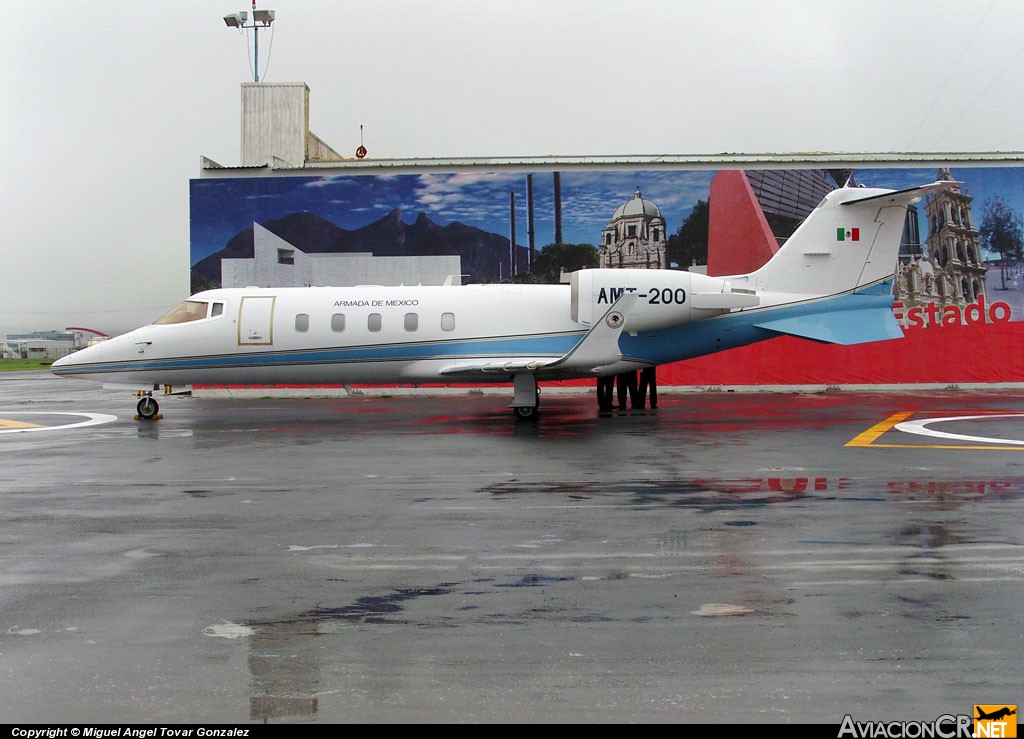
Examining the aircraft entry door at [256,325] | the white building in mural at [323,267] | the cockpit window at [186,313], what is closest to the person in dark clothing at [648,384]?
the aircraft entry door at [256,325]

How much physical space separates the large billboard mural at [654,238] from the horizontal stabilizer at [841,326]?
360 inches

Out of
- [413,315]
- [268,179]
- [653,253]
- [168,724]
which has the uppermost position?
[268,179]

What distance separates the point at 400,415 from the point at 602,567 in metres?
15.3

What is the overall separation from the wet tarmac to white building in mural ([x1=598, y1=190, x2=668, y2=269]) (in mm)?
16890

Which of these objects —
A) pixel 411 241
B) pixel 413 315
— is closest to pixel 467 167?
pixel 411 241

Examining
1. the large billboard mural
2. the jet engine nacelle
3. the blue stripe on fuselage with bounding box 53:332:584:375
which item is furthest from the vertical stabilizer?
the large billboard mural

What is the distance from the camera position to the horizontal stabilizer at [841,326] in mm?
20203

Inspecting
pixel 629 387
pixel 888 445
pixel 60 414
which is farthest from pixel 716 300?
pixel 60 414

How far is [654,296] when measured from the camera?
1962 centimetres

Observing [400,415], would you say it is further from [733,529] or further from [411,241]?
[733,529]

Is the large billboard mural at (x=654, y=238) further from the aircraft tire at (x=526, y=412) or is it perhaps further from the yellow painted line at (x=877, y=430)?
the aircraft tire at (x=526, y=412)

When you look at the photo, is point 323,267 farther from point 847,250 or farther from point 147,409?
point 847,250

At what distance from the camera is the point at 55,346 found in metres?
130

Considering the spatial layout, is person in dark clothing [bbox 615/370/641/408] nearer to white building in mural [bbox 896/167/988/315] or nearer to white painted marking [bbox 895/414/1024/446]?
white painted marking [bbox 895/414/1024/446]
